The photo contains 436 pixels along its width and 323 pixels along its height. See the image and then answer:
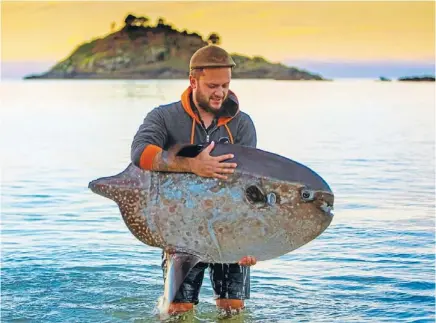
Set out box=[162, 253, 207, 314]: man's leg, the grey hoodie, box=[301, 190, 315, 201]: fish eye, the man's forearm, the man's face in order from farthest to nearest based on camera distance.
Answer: box=[162, 253, 207, 314]: man's leg, the grey hoodie, the man's face, the man's forearm, box=[301, 190, 315, 201]: fish eye

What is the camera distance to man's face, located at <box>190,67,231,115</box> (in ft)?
24.9

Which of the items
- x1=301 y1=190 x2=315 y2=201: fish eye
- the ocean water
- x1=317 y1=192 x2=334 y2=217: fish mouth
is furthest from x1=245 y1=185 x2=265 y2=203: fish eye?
the ocean water

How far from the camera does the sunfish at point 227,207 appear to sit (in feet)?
23.5

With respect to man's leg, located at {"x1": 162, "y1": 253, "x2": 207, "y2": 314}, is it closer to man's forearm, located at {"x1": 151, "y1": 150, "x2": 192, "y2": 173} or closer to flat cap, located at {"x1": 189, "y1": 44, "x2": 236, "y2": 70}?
man's forearm, located at {"x1": 151, "y1": 150, "x2": 192, "y2": 173}

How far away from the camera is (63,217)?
14.4m

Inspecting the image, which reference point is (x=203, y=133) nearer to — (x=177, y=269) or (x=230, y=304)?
(x=177, y=269)

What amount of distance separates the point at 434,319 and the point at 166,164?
3.34 m

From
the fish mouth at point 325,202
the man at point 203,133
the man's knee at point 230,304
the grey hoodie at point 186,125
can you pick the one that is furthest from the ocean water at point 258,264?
the fish mouth at point 325,202

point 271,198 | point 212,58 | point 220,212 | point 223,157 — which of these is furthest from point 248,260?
point 212,58

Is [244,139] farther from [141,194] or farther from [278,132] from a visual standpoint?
[278,132]

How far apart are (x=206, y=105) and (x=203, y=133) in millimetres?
244

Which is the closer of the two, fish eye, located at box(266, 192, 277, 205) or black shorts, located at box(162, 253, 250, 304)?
fish eye, located at box(266, 192, 277, 205)

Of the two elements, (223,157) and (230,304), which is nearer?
(223,157)

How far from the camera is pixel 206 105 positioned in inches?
306
